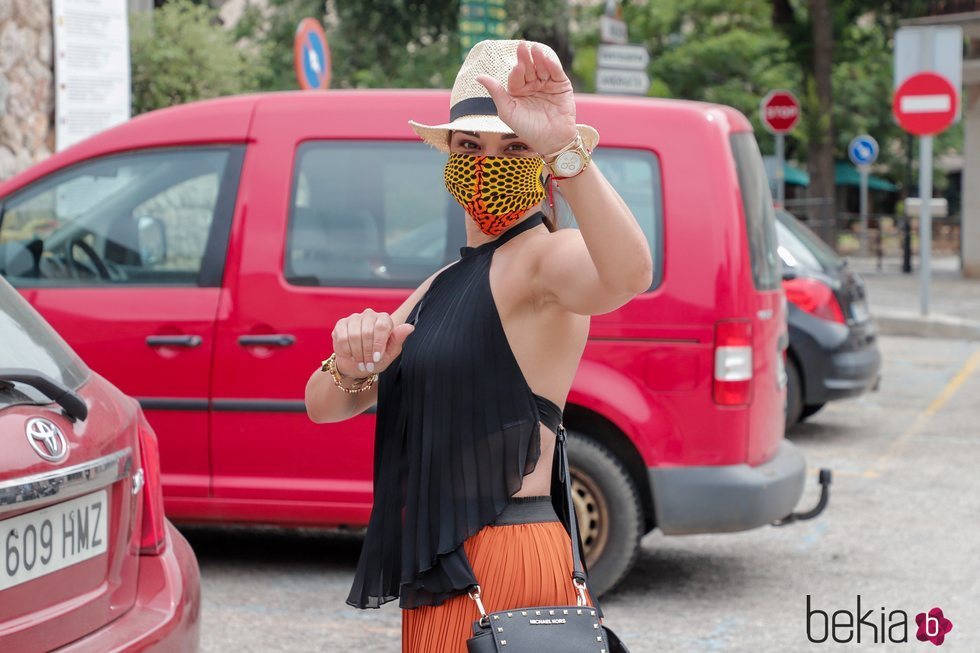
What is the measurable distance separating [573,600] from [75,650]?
1130 millimetres

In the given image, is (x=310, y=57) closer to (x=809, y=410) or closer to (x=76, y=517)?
(x=809, y=410)

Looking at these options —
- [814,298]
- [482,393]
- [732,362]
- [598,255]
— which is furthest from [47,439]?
[814,298]

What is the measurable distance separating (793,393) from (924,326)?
26.7ft

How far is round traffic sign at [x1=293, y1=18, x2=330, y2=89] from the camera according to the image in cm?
1100

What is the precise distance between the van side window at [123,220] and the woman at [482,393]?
3.18 m

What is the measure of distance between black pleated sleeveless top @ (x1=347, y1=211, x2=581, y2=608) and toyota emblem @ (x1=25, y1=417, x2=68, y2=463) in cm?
80

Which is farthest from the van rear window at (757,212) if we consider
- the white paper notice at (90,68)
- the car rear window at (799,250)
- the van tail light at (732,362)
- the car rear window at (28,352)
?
the white paper notice at (90,68)

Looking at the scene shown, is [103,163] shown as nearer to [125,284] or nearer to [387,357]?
[125,284]

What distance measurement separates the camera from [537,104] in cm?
228

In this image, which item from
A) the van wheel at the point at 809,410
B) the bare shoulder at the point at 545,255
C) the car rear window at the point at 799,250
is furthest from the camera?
the van wheel at the point at 809,410

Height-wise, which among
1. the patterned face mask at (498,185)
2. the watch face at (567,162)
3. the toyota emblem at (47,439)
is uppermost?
the watch face at (567,162)

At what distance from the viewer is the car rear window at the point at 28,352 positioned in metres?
3.09

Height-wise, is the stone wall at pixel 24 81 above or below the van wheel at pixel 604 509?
above

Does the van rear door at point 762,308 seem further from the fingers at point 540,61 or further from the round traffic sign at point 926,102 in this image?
the round traffic sign at point 926,102
